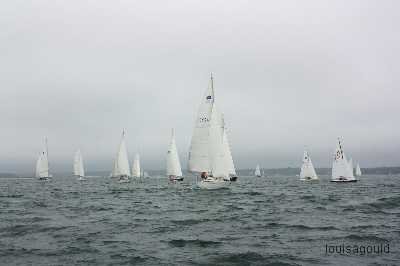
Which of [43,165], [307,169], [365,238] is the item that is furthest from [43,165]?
[365,238]

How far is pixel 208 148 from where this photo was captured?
148ft

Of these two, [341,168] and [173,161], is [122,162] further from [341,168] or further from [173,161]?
[341,168]

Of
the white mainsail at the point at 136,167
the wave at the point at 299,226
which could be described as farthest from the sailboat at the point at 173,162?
the wave at the point at 299,226

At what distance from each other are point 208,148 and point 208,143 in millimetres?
594

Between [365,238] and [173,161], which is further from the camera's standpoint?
[173,161]

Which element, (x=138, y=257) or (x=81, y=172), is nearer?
(x=138, y=257)

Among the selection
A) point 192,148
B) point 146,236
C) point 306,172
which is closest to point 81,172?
point 306,172

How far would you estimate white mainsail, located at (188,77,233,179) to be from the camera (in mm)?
44469

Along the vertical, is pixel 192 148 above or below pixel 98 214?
above

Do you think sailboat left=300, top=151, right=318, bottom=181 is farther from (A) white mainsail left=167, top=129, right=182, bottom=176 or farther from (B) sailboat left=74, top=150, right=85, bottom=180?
(B) sailboat left=74, top=150, right=85, bottom=180

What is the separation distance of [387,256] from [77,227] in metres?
13.5

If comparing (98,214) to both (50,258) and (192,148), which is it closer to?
(50,258)

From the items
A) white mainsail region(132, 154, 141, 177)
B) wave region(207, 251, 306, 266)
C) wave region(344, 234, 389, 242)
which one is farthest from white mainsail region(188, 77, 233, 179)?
white mainsail region(132, 154, 141, 177)

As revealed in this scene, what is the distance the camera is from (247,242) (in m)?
14.9
